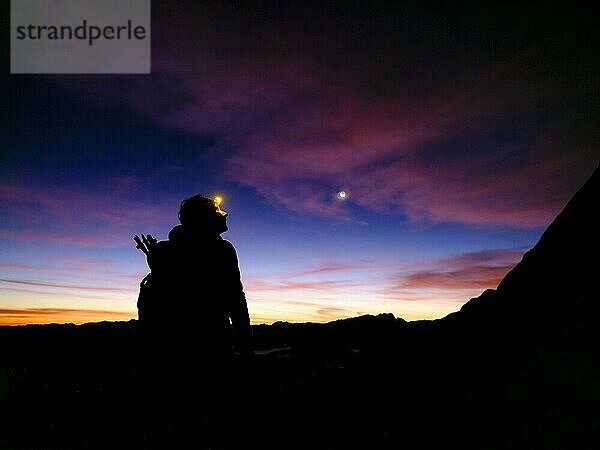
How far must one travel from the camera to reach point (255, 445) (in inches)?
205

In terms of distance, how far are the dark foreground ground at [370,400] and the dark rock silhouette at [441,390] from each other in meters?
0.02

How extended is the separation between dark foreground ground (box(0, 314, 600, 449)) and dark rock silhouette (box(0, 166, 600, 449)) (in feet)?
0.05

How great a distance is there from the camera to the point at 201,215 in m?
5.58

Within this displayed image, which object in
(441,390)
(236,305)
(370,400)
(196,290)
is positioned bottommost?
(370,400)

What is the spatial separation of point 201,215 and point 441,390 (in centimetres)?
389

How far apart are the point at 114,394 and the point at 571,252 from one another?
27.7ft

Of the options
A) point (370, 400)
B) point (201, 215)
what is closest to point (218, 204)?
point (201, 215)

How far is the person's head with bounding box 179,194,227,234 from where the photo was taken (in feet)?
18.3

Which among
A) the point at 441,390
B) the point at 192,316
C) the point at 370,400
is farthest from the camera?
the point at 192,316

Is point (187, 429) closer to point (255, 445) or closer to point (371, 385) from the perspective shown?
point (255, 445)

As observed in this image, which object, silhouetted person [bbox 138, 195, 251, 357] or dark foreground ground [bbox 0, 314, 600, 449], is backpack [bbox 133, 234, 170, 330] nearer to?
silhouetted person [bbox 138, 195, 251, 357]

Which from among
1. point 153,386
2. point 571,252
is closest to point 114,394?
point 153,386

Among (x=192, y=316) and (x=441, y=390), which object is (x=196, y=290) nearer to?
(x=192, y=316)

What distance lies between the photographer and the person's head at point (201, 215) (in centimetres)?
558
